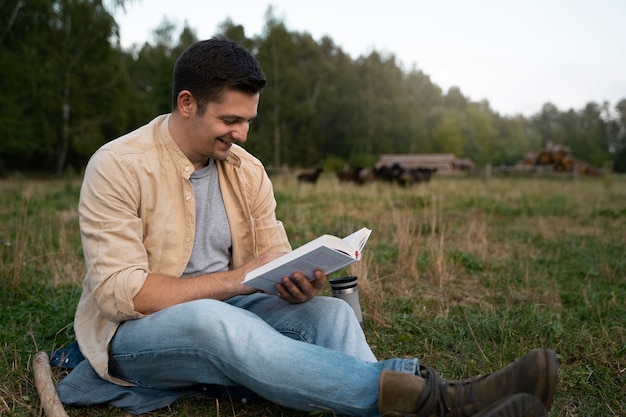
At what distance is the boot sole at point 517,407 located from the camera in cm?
179

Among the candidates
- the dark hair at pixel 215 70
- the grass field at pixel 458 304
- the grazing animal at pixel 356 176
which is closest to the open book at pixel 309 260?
the grass field at pixel 458 304

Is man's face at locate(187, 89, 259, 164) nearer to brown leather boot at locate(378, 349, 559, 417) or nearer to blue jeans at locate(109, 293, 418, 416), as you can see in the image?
blue jeans at locate(109, 293, 418, 416)

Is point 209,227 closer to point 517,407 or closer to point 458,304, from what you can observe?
point 517,407

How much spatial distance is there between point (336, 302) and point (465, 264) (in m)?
3.07

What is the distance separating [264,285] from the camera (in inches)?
95.7

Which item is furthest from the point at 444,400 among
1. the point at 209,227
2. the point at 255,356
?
the point at 209,227

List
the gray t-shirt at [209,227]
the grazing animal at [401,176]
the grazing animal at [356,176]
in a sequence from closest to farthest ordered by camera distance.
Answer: the gray t-shirt at [209,227]
the grazing animal at [401,176]
the grazing animal at [356,176]

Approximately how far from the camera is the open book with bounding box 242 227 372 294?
7.07 feet

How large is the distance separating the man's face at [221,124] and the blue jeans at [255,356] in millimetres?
709

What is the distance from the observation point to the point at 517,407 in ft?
5.90

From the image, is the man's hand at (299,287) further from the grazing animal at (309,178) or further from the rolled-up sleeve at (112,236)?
the grazing animal at (309,178)

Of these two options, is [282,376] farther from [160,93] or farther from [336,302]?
[160,93]

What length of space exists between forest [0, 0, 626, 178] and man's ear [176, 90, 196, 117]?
9.75 meters

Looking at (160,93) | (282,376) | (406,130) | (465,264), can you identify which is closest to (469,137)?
(406,130)
